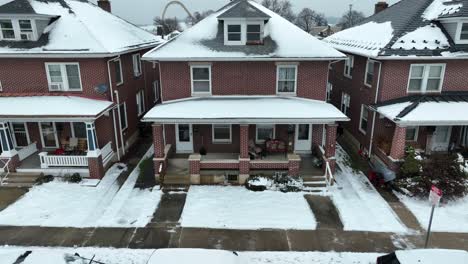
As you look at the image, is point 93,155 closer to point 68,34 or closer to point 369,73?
point 68,34

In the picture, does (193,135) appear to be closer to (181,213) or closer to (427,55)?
(181,213)

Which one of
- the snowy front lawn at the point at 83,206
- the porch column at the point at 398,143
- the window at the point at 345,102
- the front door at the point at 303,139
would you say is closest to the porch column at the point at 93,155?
the snowy front lawn at the point at 83,206

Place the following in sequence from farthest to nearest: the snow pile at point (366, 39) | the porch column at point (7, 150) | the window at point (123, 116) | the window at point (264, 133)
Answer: the window at point (123, 116), the snow pile at point (366, 39), the window at point (264, 133), the porch column at point (7, 150)

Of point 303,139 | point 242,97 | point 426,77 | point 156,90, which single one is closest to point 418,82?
point 426,77

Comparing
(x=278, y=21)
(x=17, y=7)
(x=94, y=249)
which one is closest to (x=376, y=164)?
(x=278, y=21)

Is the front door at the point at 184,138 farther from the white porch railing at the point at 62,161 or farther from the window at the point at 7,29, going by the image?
the window at the point at 7,29
